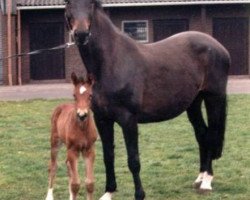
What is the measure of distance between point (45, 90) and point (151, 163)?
1769 centimetres

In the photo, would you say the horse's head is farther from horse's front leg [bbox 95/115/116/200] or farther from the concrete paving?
the concrete paving

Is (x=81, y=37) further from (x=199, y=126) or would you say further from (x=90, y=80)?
(x=199, y=126)

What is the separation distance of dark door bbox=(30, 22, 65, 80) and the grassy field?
16.3 m

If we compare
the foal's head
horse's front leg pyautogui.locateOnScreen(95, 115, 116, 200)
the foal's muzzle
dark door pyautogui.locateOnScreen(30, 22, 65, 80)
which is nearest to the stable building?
dark door pyautogui.locateOnScreen(30, 22, 65, 80)

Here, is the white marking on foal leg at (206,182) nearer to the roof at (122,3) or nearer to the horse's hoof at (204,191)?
the horse's hoof at (204,191)

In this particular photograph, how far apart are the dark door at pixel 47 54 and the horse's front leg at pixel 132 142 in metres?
24.6

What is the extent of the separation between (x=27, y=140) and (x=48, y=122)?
275cm

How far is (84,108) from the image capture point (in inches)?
269

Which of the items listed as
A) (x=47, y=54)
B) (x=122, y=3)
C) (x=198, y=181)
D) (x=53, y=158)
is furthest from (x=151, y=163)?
(x=47, y=54)

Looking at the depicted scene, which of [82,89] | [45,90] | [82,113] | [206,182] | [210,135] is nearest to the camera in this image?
[82,113]

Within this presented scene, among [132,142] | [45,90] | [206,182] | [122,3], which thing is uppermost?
[122,3]

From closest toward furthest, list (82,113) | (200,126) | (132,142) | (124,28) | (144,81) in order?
(82,113) < (132,142) < (144,81) < (200,126) < (124,28)

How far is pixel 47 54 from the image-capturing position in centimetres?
3212

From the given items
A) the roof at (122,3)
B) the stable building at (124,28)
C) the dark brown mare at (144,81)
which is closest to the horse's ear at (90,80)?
the dark brown mare at (144,81)
